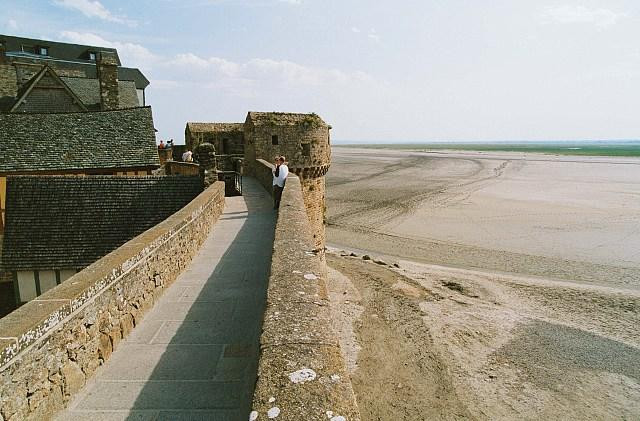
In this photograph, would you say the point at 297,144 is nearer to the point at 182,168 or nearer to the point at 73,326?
the point at 182,168

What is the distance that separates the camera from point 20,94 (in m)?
20.2

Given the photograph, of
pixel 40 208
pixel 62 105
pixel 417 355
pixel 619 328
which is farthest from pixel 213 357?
pixel 62 105

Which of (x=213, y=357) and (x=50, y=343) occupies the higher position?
(x=50, y=343)

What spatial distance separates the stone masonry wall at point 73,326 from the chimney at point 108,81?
2015cm

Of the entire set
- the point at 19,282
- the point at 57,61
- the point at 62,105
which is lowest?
the point at 19,282

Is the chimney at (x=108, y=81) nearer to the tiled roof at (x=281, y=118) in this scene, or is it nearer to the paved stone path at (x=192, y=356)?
the tiled roof at (x=281, y=118)

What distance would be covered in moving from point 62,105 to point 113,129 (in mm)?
6888

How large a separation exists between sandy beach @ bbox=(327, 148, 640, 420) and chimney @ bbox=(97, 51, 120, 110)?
1472 centimetres

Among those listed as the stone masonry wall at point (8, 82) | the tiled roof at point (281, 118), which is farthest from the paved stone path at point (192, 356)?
the stone masonry wall at point (8, 82)

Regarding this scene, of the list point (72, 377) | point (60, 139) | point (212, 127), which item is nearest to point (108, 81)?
point (212, 127)

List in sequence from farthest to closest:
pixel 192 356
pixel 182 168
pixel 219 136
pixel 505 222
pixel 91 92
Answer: pixel 505 222, pixel 91 92, pixel 219 136, pixel 182 168, pixel 192 356

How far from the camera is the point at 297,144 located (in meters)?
18.9

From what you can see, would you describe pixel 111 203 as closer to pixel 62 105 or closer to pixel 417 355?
pixel 417 355

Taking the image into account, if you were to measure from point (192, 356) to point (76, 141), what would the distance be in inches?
568
